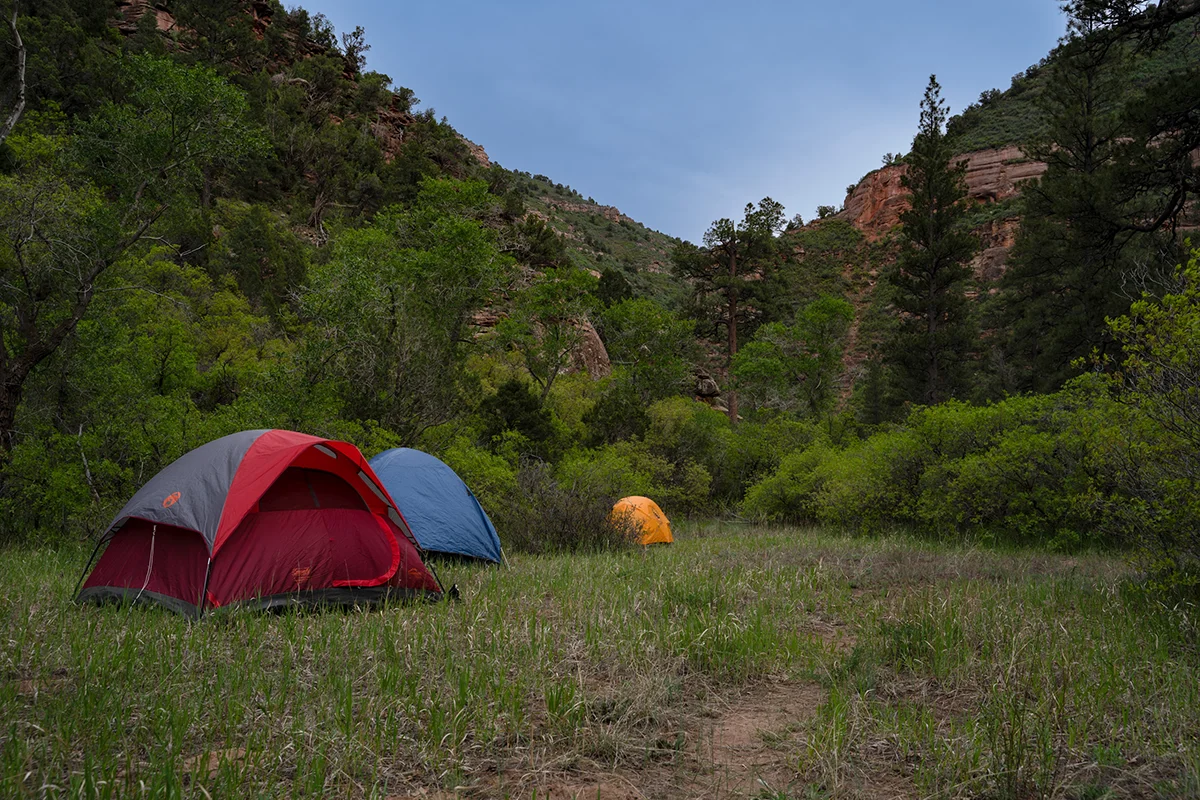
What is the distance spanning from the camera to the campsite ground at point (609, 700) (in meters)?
2.57

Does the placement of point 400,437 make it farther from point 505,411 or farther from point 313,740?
point 313,740

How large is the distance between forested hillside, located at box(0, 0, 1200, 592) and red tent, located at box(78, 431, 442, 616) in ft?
17.2

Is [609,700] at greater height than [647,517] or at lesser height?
greater

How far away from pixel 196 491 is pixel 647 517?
33.0ft

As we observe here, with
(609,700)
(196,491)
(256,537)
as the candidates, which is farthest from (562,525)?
(609,700)

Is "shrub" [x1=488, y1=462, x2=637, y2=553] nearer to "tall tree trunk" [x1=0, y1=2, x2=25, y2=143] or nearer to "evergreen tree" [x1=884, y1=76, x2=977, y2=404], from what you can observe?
"tall tree trunk" [x1=0, y1=2, x2=25, y2=143]

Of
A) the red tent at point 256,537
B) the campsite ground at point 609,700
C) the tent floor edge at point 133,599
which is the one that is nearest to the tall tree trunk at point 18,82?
the red tent at point 256,537

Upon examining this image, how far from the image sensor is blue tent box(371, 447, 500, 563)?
911cm

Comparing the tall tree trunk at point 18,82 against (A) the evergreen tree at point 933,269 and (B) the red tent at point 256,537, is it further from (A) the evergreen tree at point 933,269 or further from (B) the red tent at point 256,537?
(A) the evergreen tree at point 933,269

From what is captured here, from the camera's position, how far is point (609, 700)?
3363 mm

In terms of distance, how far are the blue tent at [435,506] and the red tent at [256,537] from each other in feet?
8.66

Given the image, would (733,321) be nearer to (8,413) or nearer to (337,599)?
(8,413)

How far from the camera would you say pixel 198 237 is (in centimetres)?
2572

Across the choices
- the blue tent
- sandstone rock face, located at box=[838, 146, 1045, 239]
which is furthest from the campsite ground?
sandstone rock face, located at box=[838, 146, 1045, 239]
